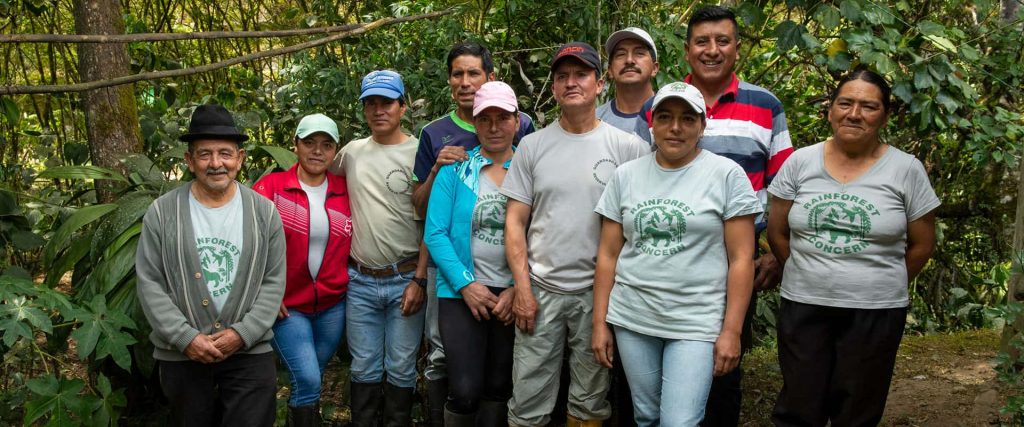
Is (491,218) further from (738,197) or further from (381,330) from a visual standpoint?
(738,197)

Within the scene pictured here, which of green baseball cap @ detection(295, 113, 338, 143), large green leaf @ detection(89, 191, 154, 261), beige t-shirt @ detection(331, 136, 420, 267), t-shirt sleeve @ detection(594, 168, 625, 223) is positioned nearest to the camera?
t-shirt sleeve @ detection(594, 168, 625, 223)

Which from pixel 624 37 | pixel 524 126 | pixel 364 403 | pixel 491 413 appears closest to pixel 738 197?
pixel 624 37

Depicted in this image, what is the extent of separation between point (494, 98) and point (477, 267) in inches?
24.9

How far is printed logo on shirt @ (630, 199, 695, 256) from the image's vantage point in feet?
8.73

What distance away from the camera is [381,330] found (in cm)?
347

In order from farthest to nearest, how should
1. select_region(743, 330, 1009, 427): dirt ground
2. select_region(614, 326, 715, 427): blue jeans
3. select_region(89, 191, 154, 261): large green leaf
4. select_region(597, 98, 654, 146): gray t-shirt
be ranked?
select_region(743, 330, 1009, 427): dirt ground
select_region(89, 191, 154, 261): large green leaf
select_region(597, 98, 654, 146): gray t-shirt
select_region(614, 326, 715, 427): blue jeans

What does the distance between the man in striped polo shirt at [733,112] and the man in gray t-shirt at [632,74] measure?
0.18 m

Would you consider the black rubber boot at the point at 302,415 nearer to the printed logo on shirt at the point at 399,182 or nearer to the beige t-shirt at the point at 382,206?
the beige t-shirt at the point at 382,206

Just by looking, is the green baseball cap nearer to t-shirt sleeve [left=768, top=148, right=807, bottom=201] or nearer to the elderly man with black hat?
the elderly man with black hat

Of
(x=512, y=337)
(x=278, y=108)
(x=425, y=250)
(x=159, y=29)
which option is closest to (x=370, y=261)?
(x=425, y=250)

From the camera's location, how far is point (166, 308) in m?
2.94

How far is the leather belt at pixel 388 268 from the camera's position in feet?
11.1

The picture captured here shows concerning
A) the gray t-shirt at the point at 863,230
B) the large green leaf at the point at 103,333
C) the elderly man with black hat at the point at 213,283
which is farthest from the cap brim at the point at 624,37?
the large green leaf at the point at 103,333

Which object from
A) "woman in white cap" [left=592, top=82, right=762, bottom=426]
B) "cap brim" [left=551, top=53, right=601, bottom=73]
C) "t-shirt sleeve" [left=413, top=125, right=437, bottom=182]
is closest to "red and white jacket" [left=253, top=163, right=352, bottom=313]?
"t-shirt sleeve" [left=413, top=125, right=437, bottom=182]
